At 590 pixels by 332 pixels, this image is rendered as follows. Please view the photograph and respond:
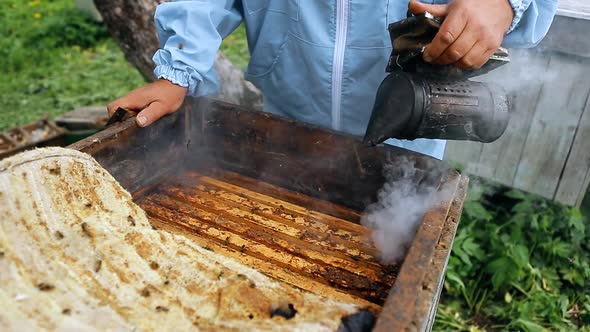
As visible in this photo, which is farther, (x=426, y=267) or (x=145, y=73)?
(x=145, y=73)

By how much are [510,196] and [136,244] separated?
341cm

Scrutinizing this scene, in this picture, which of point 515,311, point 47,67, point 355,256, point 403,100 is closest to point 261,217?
point 355,256

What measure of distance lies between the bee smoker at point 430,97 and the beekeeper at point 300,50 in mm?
340

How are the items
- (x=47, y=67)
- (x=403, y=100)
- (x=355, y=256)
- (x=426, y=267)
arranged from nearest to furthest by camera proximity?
(x=426, y=267)
(x=403, y=100)
(x=355, y=256)
(x=47, y=67)

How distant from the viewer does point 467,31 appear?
1.71 m

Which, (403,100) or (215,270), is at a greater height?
(403,100)

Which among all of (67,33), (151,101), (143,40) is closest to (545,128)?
(151,101)

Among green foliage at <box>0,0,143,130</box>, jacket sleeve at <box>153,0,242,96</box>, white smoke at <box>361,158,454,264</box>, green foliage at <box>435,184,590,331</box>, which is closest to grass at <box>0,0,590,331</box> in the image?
green foliage at <box>435,184,590,331</box>

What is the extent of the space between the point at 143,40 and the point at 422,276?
11.4 feet

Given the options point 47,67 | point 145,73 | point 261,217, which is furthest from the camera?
point 47,67

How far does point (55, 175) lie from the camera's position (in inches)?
67.0

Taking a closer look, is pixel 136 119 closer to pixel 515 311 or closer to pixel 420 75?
pixel 420 75

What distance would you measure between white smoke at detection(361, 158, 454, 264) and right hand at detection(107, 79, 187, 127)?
43.7 inches

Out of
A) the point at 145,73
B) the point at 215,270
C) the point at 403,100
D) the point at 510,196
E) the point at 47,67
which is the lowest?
the point at 47,67
